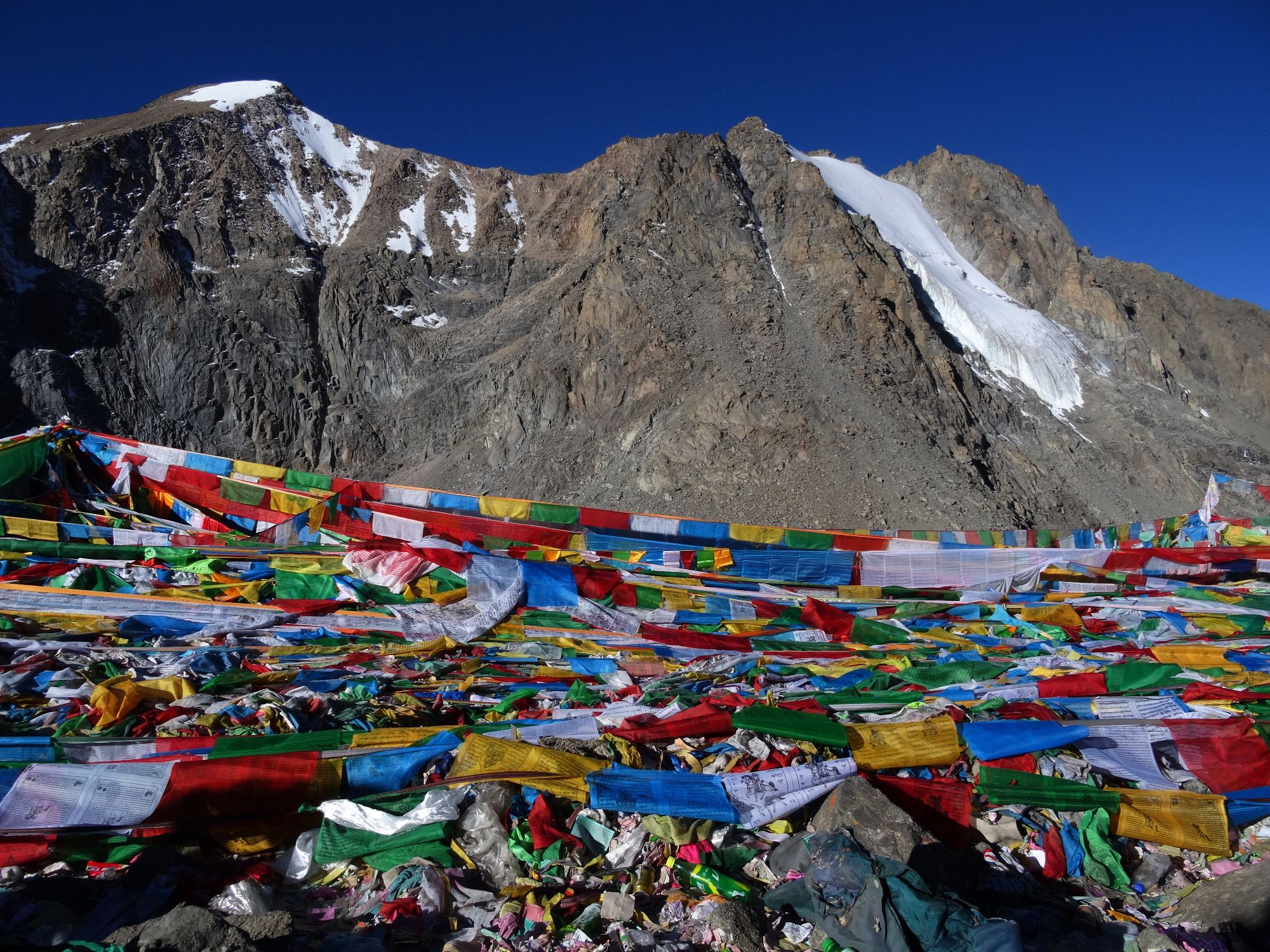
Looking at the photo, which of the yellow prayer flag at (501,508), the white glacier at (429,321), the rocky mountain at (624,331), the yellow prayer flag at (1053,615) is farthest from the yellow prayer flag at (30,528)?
the white glacier at (429,321)

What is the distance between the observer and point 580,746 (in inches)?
201

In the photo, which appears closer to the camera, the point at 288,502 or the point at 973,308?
the point at 288,502

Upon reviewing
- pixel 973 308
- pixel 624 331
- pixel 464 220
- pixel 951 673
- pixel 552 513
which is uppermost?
pixel 464 220

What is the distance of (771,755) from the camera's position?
17.1 feet

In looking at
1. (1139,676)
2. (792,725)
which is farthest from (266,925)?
(1139,676)

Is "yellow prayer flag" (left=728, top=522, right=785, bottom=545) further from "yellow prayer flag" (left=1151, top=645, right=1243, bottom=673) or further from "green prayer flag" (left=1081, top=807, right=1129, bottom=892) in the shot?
"green prayer flag" (left=1081, top=807, right=1129, bottom=892)

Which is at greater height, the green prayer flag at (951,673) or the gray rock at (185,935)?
the green prayer flag at (951,673)

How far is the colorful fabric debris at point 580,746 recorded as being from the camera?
13.1ft

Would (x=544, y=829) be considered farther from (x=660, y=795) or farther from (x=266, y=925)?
(x=266, y=925)

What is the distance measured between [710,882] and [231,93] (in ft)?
204

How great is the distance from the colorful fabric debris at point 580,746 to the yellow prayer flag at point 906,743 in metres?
0.02

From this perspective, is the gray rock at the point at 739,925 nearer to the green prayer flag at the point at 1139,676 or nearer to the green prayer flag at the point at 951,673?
the green prayer flag at the point at 951,673

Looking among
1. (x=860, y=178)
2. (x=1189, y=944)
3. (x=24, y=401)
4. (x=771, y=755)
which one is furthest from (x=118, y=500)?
(x=860, y=178)

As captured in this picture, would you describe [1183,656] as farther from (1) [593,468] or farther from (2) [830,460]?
(1) [593,468]
